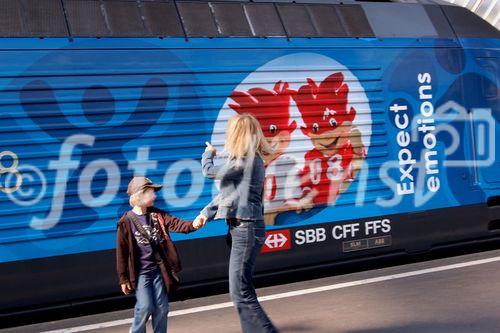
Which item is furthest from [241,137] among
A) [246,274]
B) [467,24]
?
[467,24]

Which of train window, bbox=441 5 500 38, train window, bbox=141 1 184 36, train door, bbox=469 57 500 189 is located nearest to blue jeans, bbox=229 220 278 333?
train window, bbox=141 1 184 36

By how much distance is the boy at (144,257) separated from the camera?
516 centimetres

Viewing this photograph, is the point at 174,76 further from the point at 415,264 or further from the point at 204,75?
the point at 415,264

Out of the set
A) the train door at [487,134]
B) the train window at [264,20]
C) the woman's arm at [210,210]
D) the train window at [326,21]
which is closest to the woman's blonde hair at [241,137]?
the woman's arm at [210,210]

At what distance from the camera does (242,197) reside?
5.39 metres

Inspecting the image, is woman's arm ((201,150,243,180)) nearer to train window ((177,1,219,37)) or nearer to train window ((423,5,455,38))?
train window ((177,1,219,37))

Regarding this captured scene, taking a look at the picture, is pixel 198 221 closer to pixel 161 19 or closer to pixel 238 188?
pixel 238 188

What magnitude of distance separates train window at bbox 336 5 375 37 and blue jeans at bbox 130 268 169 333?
4.72m

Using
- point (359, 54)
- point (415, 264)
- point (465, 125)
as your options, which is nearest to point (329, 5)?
point (359, 54)

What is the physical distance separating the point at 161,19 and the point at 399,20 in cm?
313

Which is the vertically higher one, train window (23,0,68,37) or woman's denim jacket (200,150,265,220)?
train window (23,0,68,37)

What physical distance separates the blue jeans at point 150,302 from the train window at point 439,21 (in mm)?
5779

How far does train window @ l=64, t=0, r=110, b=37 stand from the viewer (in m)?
7.38

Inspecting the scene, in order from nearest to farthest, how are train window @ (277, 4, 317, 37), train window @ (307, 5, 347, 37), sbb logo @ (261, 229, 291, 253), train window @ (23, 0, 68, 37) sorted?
train window @ (23, 0, 68, 37)
sbb logo @ (261, 229, 291, 253)
train window @ (277, 4, 317, 37)
train window @ (307, 5, 347, 37)
